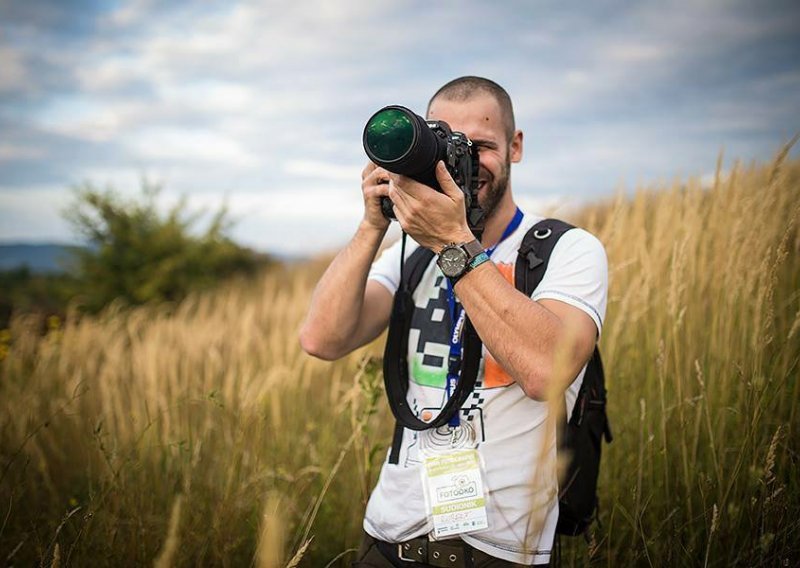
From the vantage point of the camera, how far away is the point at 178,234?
9023 millimetres

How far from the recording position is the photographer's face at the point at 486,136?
162cm

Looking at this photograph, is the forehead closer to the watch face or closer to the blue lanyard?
the blue lanyard

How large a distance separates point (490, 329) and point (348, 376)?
2952 mm

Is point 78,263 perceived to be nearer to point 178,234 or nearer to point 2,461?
point 178,234

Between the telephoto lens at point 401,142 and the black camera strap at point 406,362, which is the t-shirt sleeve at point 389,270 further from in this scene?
the telephoto lens at point 401,142

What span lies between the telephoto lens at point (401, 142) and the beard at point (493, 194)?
0.96ft

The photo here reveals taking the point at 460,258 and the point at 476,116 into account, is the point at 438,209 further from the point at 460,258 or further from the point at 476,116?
the point at 476,116

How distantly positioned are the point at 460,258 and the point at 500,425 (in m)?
0.45

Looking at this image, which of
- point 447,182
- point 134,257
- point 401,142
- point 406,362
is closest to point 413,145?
point 401,142

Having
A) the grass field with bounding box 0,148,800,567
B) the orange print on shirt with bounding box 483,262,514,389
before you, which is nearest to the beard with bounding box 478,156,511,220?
the orange print on shirt with bounding box 483,262,514,389

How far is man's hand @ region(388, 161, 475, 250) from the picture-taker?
1379 millimetres

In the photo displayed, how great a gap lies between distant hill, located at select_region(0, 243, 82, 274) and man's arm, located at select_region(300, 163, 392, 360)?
880cm

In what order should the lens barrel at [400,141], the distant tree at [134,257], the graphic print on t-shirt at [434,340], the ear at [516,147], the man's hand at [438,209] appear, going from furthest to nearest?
the distant tree at [134,257] < the ear at [516,147] < the graphic print on t-shirt at [434,340] < the man's hand at [438,209] < the lens barrel at [400,141]

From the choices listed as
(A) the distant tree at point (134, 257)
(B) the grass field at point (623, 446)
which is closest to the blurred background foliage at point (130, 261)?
(A) the distant tree at point (134, 257)
